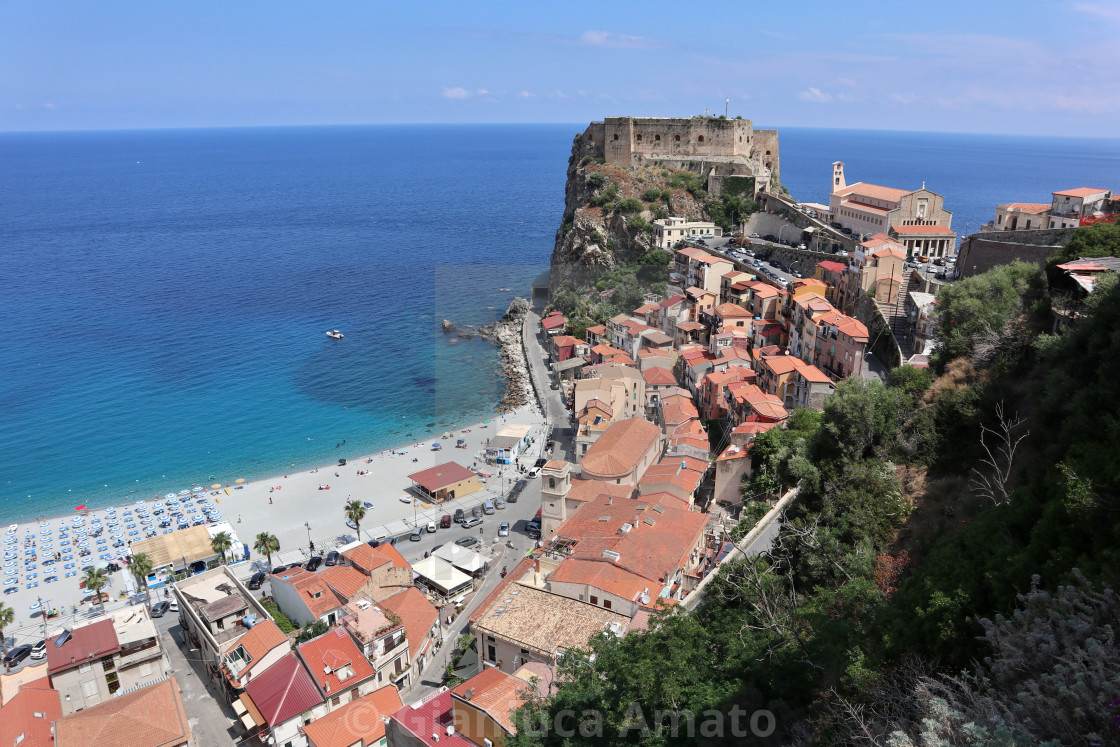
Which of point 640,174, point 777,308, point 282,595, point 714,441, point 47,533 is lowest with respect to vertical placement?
point 47,533

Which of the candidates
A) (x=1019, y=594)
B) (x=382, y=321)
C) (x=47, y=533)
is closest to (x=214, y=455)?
(x=47, y=533)

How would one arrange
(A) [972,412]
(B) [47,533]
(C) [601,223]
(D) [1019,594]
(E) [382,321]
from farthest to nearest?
1. (E) [382,321]
2. (C) [601,223]
3. (B) [47,533]
4. (A) [972,412]
5. (D) [1019,594]

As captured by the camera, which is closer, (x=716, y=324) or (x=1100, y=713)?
(x=1100, y=713)

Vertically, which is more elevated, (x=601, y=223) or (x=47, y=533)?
(x=601, y=223)

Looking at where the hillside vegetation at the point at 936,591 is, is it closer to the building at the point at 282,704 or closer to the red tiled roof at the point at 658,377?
the building at the point at 282,704

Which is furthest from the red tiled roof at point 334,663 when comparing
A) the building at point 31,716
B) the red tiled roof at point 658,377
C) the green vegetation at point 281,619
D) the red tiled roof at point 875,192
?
the red tiled roof at point 875,192

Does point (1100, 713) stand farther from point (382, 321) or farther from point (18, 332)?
point (18, 332)

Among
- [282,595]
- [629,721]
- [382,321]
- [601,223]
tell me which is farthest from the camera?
[382,321]
